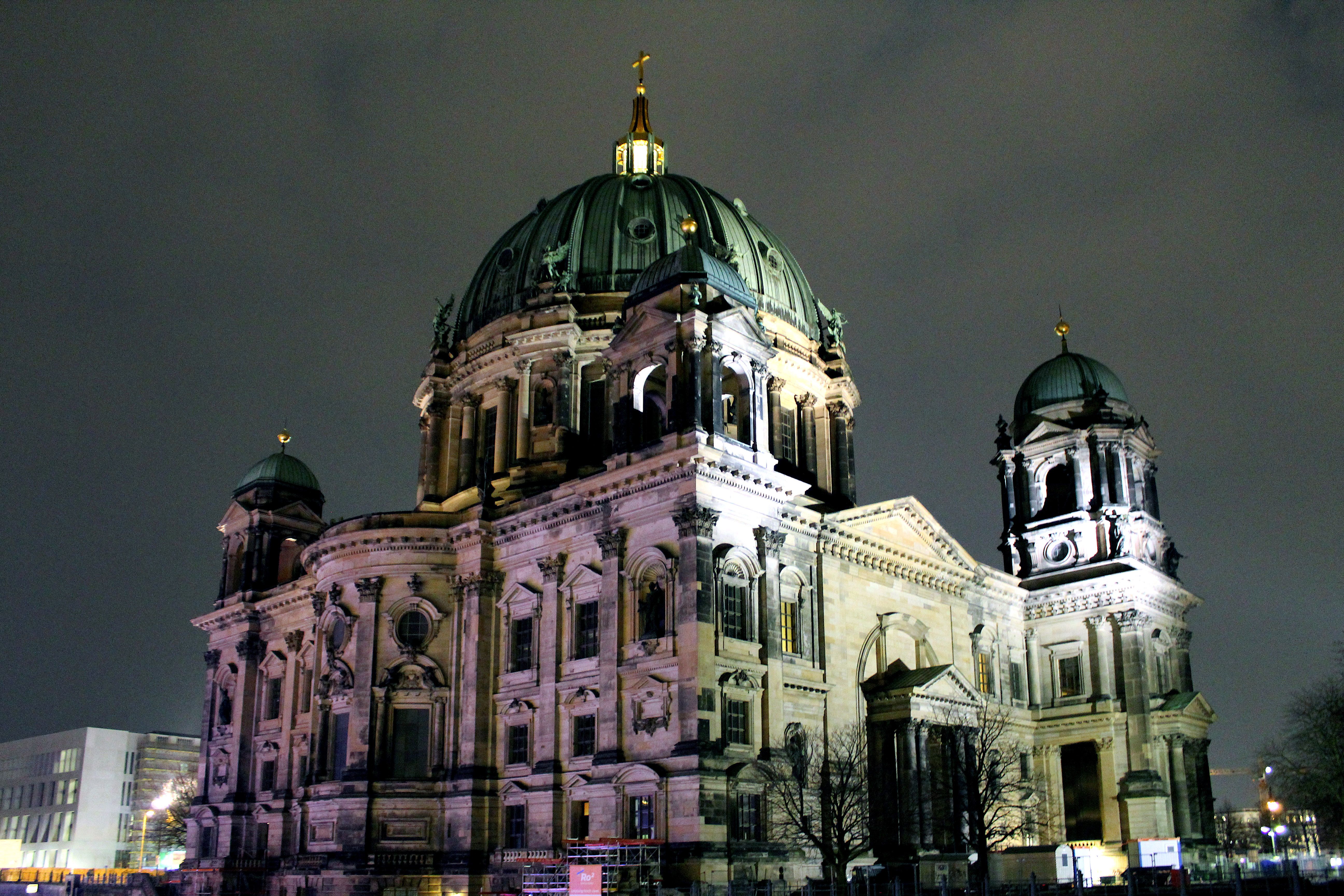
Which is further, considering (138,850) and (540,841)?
(138,850)

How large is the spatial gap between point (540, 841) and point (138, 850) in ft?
345

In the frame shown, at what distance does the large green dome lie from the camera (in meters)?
64.5

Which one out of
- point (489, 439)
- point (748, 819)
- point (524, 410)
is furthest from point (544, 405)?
point (748, 819)

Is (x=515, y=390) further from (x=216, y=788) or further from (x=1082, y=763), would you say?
(x=1082, y=763)

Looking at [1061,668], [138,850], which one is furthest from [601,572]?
[138,850]

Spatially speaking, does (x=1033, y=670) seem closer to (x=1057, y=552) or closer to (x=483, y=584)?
(x=1057, y=552)

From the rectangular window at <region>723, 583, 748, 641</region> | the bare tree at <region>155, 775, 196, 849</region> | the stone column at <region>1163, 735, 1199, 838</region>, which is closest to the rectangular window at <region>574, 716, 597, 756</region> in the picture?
the rectangular window at <region>723, 583, 748, 641</region>

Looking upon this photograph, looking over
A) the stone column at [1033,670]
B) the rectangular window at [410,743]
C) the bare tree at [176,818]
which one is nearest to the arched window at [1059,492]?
the stone column at [1033,670]

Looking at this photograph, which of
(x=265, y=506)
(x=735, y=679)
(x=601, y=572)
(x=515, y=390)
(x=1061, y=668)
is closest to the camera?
(x=735, y=679)

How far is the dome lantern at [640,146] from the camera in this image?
74750mm

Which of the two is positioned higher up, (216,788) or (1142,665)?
(1142,665)

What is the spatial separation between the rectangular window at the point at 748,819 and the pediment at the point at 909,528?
12869mm

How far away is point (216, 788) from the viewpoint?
6988 centimetres

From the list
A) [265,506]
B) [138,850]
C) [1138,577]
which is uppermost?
[265,506]
